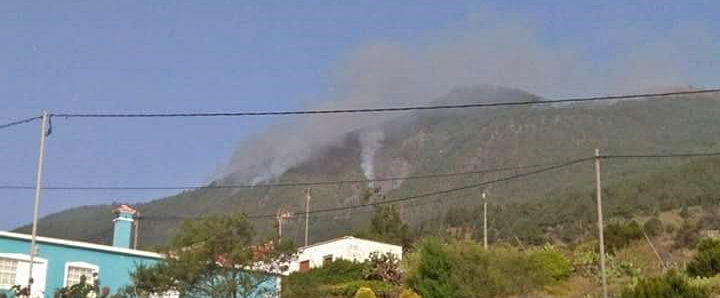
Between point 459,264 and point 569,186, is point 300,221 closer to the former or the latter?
point 569,186

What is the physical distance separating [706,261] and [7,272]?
2257 centimetres

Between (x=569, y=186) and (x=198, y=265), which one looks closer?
(x=198, y=265)

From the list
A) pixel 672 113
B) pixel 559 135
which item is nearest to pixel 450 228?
pixel 559 135

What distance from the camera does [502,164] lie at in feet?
506

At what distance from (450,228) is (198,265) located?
62.7 m

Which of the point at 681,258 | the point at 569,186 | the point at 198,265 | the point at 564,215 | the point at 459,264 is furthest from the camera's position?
the point at 569,186

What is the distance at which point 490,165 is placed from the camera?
155875 mm

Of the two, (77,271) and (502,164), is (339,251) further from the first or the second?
(502,164)

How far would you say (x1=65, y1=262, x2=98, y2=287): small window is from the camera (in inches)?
1310

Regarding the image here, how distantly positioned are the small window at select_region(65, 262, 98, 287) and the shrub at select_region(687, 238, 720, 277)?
1998 cm

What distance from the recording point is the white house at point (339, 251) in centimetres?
4981

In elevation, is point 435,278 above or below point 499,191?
below

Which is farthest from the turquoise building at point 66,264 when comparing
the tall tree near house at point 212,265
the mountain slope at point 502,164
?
the mountain slope at point 502,164

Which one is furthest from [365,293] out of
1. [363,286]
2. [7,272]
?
[7,272]
